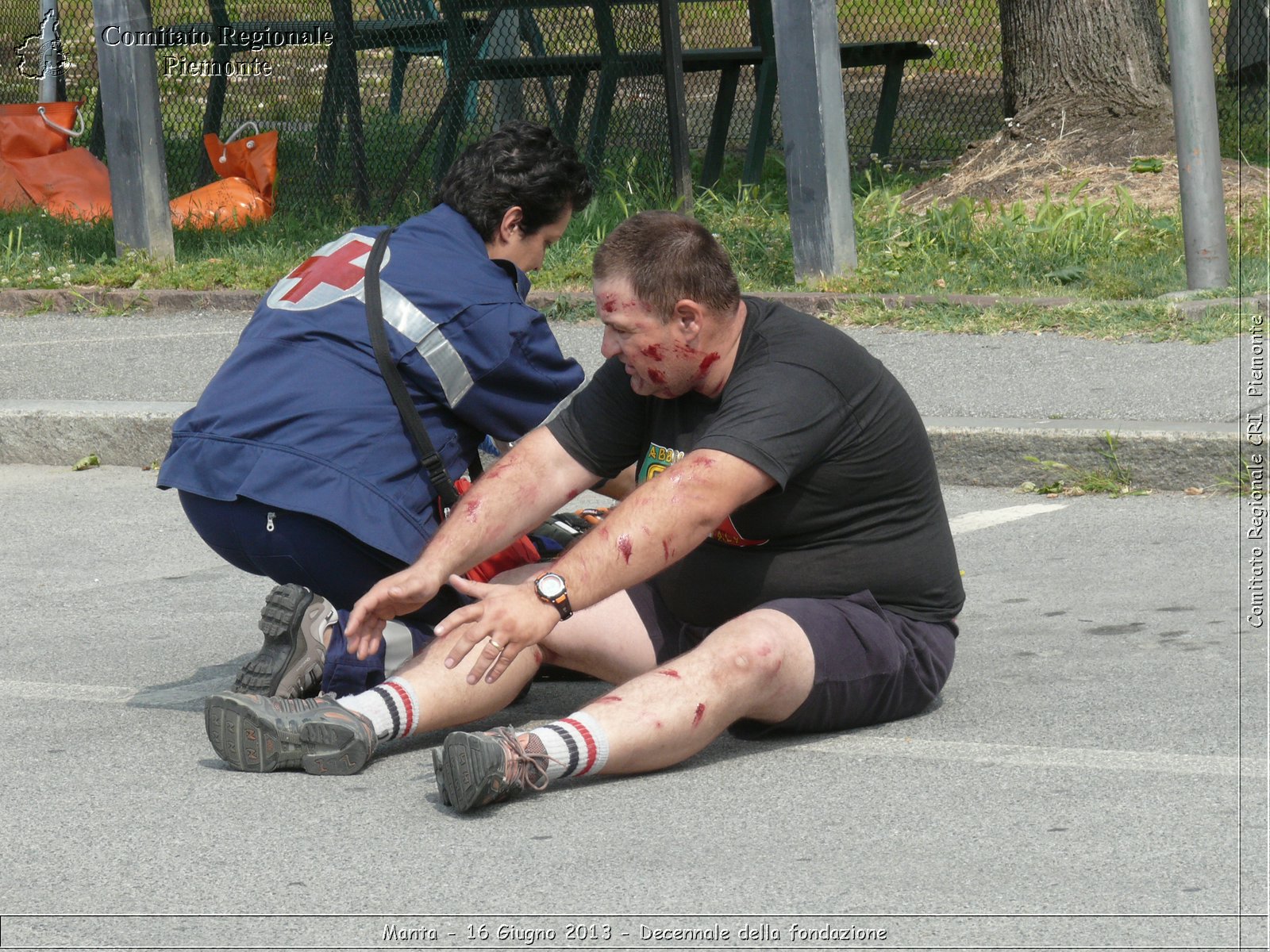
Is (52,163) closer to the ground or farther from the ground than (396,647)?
farther from the ground

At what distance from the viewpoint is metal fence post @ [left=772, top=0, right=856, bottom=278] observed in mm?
8086

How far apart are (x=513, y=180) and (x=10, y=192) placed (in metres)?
7.91

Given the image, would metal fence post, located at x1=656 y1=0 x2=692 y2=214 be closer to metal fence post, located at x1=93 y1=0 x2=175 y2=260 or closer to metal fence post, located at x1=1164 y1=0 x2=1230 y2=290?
metal fence post, located at x1=93 y1=0 x2=175 y2=260

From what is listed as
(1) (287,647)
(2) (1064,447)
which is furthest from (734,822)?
(2) (1064,447)

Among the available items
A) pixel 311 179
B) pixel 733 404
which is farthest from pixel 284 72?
pixel 733 404

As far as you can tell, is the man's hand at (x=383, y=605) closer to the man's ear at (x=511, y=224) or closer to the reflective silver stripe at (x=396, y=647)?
the reflective silver stripe at (x=396, y=647)

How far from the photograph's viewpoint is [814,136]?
818 cm

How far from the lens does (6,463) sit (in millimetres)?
6996

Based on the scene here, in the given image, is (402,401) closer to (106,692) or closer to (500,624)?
(500,624)

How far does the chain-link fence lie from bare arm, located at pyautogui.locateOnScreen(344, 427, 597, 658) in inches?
253

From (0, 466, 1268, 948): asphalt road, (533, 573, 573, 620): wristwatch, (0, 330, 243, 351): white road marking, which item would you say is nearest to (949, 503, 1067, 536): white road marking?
(0, 466, 1268, 948): asphalt road

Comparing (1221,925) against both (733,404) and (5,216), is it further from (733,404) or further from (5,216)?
(5,216)

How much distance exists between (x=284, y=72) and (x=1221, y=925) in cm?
1000

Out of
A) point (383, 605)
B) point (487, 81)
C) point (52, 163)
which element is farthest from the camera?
point (52, 163)
